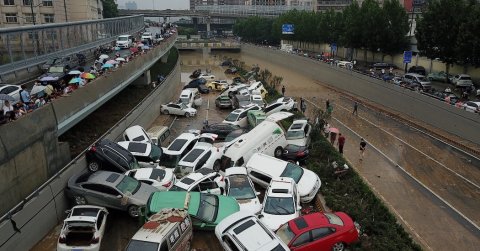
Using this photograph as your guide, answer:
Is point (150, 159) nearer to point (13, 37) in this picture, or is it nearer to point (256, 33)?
point (13, 37)

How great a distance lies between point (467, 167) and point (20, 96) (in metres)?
23.9

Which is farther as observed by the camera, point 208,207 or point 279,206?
point 279,206

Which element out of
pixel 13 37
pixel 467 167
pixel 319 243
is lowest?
pixel 467 167

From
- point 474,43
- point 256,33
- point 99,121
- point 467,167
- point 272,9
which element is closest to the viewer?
point 467,167

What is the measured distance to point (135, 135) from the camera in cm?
2280

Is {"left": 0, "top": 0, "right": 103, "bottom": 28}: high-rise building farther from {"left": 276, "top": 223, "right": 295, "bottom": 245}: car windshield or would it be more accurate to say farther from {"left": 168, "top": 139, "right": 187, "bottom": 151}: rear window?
{"left": 276, "top": 223, "right": 295, "bottom": 245}: car windshield

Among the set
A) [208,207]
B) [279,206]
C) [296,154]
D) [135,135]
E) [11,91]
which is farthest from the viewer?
[135,135]

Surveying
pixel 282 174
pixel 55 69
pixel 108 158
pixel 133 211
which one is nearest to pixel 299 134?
pixel 282 174

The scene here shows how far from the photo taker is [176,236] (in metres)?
11.9

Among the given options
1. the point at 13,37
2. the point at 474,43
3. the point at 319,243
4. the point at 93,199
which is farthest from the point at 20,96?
the point at 474,43

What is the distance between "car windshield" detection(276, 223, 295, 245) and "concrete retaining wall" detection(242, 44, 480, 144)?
19060 millimetres

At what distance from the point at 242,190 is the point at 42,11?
6176 centimetres

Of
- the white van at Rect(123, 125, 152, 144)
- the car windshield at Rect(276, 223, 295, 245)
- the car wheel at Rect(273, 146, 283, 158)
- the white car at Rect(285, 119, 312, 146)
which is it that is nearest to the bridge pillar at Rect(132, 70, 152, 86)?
the white van at Rect(123, 125, 152, 144)

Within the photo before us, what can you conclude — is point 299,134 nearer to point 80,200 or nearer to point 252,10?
point 80,200
